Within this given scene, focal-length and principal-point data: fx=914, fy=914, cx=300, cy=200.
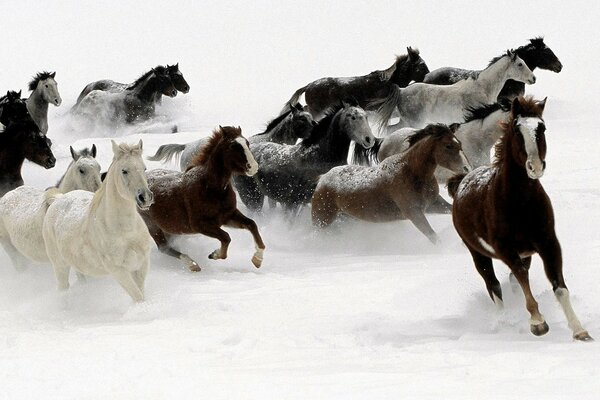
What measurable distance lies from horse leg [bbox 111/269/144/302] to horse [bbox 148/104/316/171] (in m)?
4.91

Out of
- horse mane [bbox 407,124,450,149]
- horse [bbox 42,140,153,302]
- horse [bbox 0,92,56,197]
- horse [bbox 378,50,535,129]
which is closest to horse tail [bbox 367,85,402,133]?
horse [bbox 378,50,535,129]

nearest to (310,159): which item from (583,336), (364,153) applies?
(364,153)

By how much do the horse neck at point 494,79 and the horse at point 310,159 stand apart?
109 inches

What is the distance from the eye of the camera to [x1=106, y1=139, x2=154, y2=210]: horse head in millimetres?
6383

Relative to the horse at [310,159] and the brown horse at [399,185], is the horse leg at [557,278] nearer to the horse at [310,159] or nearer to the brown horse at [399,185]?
the brown horse at [399,185]

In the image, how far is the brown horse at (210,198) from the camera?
27.6 ft

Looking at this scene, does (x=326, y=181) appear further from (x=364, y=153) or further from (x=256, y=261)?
(x=256, y=261)

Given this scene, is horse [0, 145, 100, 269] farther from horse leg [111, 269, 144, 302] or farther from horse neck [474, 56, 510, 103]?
horse neck [474, 56, 510, 103]

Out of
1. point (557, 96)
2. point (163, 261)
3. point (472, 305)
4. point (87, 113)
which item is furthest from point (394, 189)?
point (557, 96)

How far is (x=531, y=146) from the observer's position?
5.07 meters

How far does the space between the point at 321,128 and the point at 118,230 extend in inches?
171

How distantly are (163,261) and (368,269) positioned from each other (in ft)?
7.23

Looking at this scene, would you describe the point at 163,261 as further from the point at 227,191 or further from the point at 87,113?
the point at 87,113

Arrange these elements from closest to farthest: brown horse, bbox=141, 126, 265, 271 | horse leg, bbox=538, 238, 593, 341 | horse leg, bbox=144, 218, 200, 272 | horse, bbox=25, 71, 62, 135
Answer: horse leg, bbox=538, 238, 593, 341 → brown horse, bbox=141, 126, 265, 271 → horse leg, bbox=144, 218, 200, 272 → horse, bbox=25, 71, 62, 135
